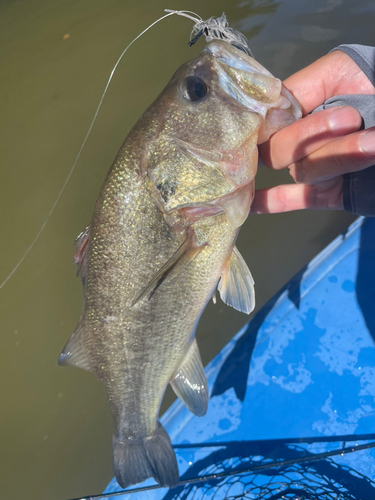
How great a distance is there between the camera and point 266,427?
244 cm

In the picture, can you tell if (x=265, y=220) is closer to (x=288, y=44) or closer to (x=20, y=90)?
(x=288, y=44)

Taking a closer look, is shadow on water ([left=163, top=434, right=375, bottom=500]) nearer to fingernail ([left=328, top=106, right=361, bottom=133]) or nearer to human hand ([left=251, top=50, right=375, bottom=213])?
human hand ([left=251, top=50, right=375, bottom=213])

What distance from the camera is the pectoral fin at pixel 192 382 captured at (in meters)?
1.85

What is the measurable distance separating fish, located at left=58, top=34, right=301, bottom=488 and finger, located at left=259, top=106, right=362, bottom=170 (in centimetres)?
7

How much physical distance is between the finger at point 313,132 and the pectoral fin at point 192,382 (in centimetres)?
106

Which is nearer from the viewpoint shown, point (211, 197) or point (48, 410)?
point (211, 197)

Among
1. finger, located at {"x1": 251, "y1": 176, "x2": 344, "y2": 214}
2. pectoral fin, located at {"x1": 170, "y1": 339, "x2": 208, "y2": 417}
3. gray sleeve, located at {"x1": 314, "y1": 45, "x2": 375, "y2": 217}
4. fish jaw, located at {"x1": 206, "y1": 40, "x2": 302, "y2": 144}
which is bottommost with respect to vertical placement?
pectoral fin, located at {"x1": 170, "y1": 339, "x2": 208, "y2": 417}

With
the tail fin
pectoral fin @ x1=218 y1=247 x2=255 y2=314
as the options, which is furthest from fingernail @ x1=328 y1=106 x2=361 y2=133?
the tail fin

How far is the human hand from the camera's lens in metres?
1.40

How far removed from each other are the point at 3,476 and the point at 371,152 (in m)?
3.57

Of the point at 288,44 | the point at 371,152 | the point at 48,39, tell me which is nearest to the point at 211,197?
the point at 371,152

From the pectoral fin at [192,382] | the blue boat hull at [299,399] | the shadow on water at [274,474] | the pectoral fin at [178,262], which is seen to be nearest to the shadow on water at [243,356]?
the blue boat hull at [299,399]

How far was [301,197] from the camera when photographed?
2.14m

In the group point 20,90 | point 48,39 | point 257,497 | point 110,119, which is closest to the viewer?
point 257,497
